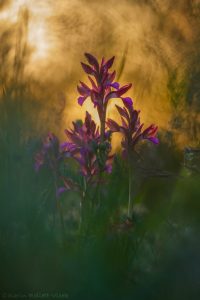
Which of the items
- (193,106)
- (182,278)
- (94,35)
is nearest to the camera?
(182,278)

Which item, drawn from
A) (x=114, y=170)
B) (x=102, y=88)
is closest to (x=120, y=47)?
(x=102, y=88)

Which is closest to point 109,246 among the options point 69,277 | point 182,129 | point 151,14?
point 69,277

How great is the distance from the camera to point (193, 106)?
3.35 feet

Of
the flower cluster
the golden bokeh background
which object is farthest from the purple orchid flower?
the golden bokeh background

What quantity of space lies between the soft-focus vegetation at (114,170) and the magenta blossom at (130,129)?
0.05 meters

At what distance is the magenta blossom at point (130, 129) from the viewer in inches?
37.7

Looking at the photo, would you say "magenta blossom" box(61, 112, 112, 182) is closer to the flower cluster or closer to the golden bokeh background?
the flower cluster

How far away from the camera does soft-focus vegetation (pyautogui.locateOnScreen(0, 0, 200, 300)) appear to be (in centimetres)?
92

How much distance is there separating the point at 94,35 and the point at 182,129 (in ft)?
1.03

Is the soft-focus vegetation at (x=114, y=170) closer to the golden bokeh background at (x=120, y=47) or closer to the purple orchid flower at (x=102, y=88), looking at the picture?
the golden bokeh background at (x=120, y=47)

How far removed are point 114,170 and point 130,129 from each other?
90 mm

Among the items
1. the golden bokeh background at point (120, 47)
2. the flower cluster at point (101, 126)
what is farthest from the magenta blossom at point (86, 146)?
the golden bokeh background at point (120, 47)

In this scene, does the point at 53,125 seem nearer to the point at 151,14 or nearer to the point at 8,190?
the point at 8,190

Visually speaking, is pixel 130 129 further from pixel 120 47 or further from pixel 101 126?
pixel 120 47
